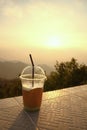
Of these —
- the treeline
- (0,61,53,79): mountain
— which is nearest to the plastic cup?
(0,61,53,79): mountain

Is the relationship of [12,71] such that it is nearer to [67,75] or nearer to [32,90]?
[67,75]

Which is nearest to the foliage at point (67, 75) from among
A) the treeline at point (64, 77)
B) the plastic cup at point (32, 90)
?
the treeline at point (64, 77)

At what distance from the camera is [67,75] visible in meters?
15.2

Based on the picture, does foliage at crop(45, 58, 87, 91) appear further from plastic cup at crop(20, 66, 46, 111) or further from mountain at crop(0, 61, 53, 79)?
plastic cup at crop(20, 66, 46, 111)

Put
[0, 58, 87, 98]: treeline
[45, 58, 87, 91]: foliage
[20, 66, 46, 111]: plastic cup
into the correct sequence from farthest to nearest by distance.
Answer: [45, 58, 87, 91]: foliage < [0, 58, 87, 98]: treeline < [20, 66, 46, 111]: plastic cup

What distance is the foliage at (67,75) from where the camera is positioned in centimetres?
1415

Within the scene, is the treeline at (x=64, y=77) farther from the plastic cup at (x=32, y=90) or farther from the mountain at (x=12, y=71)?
the plastic cup at (x=32, y=90)

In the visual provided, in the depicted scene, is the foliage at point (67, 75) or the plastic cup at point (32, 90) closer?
the plastic cup at point (32, 90)

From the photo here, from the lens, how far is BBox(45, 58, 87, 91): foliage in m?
14.1

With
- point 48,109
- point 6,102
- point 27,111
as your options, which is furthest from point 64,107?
point 6,102

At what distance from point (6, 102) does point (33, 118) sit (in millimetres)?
331

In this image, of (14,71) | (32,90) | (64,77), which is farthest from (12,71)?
(32,90)

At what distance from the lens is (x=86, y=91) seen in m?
1.84

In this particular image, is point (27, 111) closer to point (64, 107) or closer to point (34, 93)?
point (34, 93)
